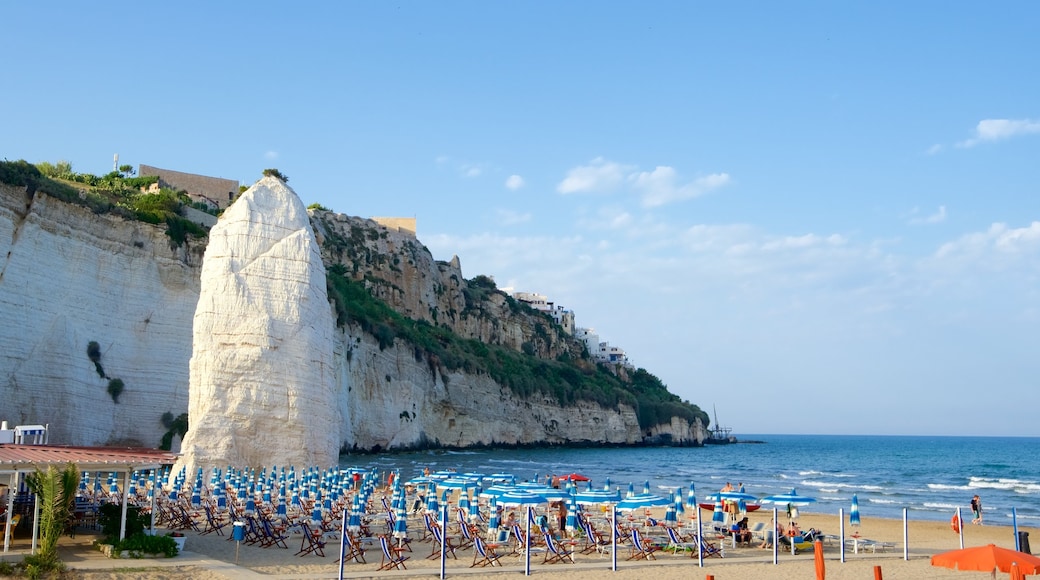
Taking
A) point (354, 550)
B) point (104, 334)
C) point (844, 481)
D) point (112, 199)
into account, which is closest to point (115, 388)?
point (104, 334)

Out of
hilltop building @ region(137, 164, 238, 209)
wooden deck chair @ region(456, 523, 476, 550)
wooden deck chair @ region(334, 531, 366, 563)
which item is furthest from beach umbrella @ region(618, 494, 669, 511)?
hilltop building @ region(137, 164, 238, 209)

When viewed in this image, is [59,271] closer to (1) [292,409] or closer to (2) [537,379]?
(1) [292,409]

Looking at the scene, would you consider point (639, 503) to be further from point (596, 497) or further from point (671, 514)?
point (596, 497)

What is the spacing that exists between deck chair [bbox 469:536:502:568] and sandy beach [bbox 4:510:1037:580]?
0.20m

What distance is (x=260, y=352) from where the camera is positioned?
26922 mm

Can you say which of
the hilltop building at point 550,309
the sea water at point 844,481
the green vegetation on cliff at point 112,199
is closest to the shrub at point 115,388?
the green vegetation on cliff at point 112,199

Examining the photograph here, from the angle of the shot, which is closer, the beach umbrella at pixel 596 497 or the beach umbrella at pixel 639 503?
the beach umbrella at pixel 639 503

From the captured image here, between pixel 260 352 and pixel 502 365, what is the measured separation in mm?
67994

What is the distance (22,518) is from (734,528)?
15799 mm

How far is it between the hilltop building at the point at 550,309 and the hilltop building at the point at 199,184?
7358cm

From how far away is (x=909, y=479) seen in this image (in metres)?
60.2

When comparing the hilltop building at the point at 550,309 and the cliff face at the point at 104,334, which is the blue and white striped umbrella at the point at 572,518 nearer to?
the cliff face at the point at 104,334

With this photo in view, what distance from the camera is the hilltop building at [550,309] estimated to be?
490 feet

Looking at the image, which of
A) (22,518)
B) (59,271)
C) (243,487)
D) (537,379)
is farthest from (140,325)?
(537,379)
